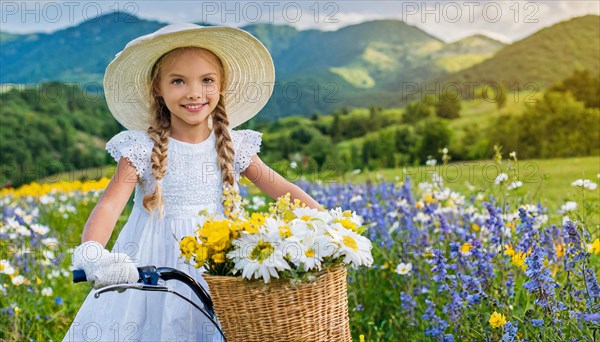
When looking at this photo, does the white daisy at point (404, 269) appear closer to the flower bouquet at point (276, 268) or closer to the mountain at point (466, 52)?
the flower bouquet at point (276, 268)

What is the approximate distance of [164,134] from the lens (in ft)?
9.54

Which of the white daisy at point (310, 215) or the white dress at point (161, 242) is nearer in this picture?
the white daisy at point (310, 215)

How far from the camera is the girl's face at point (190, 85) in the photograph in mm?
2840

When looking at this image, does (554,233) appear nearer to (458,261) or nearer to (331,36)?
(458,261)

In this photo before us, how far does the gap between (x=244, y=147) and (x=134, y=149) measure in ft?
1.55

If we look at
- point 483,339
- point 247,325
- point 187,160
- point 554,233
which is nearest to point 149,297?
point 187,160

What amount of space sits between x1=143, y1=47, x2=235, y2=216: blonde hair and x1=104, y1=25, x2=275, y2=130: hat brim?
1.2 inches

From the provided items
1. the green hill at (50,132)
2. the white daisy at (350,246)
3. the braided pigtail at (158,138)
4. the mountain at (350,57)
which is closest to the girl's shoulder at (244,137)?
the braided pigtail at (158,138)

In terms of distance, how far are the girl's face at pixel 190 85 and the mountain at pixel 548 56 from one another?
10998 mm

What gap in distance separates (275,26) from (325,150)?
24.0ft

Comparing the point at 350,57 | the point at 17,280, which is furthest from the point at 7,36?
the point at 17,280

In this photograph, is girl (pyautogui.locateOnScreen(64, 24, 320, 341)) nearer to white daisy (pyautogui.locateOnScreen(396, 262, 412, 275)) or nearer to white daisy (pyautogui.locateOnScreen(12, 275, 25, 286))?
white daisy (pyautogui.locateOnScreen(396, 262, 412, 275))

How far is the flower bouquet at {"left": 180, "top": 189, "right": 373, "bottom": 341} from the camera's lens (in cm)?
190

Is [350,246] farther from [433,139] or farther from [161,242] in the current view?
[433,139]
